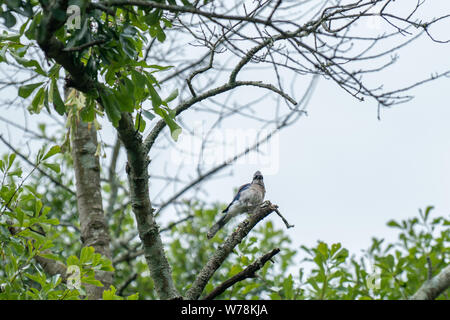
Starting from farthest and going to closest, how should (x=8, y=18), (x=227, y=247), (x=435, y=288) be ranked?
(x=435, y=288), (x=227, y=247), (x=8, y=18)

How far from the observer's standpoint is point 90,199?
5570 mm

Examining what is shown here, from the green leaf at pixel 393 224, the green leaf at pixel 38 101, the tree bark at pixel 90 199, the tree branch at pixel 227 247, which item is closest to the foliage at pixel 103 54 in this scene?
the green leaf at pixel 38 101

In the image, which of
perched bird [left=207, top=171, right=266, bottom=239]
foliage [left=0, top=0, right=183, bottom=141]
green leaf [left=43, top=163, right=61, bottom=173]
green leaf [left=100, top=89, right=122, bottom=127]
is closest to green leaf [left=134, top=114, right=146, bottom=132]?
foliage [left=0, top=0, right=183, bottom=141]

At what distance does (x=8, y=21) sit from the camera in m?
2.48

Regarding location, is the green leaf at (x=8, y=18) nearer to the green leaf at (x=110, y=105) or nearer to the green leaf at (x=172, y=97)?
the green leaf at (x=110, y=105)

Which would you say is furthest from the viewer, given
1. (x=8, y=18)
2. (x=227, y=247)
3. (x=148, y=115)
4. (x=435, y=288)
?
(x=435, y=288)

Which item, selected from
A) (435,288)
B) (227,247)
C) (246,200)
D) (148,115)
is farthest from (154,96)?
(435,288)

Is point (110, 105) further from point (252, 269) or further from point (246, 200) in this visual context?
point (246, 200)

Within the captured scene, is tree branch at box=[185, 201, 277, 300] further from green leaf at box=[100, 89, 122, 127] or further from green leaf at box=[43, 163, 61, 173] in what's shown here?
green leaf at box=[100, 89, 122, 127]

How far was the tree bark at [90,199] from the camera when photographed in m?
5.32

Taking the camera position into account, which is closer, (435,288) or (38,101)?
(38,101)

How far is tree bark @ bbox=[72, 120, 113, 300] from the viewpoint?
209 inches
